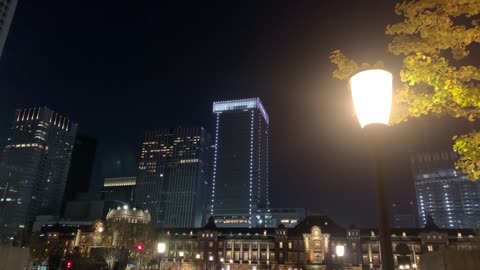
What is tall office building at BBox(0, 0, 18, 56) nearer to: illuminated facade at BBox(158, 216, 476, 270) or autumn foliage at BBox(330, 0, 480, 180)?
illuminated facade at BBox(158, 216, 476, 270)

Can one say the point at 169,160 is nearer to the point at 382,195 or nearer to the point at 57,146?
the point at 57,146

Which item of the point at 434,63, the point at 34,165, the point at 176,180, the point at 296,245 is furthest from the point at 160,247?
the point at 34,165

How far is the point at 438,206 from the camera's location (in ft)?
629

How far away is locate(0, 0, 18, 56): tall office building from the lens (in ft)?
272

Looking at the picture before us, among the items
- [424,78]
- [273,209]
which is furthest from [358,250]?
[273,209]

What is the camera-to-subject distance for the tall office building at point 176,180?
17800 cm

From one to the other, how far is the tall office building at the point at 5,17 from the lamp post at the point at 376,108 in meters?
96.7

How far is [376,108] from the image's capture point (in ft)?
13.7

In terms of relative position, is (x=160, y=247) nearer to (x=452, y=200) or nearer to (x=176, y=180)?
(x=176, y=180)

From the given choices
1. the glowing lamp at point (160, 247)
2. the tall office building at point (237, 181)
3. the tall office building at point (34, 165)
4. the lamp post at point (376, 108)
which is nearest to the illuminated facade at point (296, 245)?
the glowing lamp at point (160, 247)

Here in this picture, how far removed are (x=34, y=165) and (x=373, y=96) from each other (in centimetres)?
19908

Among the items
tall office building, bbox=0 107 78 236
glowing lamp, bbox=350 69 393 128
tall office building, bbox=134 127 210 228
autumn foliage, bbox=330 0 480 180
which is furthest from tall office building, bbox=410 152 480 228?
glowing lamp, bbox=350 69 393 128

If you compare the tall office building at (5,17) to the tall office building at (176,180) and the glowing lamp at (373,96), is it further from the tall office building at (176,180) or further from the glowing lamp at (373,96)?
the tall office building at (176,180)

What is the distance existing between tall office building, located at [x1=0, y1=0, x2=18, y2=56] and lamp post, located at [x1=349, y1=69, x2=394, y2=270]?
3807 inches
